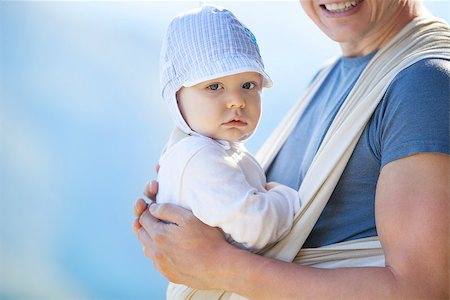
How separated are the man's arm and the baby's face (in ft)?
0.85

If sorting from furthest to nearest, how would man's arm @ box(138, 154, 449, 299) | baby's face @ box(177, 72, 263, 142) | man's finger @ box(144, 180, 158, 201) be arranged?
man's finger @ box(144, 180, 158, 201) → baby's face @ box(177, 72, 263, 142) → man's arm @ box(138, 154, 449, 299)

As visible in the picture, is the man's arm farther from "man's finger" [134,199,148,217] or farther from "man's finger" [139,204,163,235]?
"man's finger" [134,199,148,217]

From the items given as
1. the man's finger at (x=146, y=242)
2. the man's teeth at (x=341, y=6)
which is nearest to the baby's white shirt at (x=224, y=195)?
the man's finger at (x=146, y=242)

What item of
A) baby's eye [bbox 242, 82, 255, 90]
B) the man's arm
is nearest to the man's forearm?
the man's arm

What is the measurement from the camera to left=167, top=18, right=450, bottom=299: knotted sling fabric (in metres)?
1.43

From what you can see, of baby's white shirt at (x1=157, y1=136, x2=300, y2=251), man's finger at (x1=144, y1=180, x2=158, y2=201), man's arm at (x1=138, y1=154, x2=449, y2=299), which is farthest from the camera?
man's finger at (x1=144, y1=180, x2=158, y2=201)

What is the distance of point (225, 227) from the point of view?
144 centimetres

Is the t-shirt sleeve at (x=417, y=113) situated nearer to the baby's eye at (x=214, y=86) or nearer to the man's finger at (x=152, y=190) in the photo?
the baby's eye at (x=214, y=86)

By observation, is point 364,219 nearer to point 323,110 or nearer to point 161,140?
point 323,110

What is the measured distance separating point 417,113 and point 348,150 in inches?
9.1

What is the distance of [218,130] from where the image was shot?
156 centimetres

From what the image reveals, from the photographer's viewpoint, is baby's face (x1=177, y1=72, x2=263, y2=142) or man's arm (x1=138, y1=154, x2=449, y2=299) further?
baby's face (x1=177, y1=72, x2=263, y2=142)

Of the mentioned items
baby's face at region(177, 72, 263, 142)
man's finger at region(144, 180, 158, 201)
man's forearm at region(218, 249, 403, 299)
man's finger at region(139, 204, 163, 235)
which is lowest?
man's forearm at region(218, 249, 403, 299)

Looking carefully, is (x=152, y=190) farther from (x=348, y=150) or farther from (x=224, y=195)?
(x=348, y=150)
